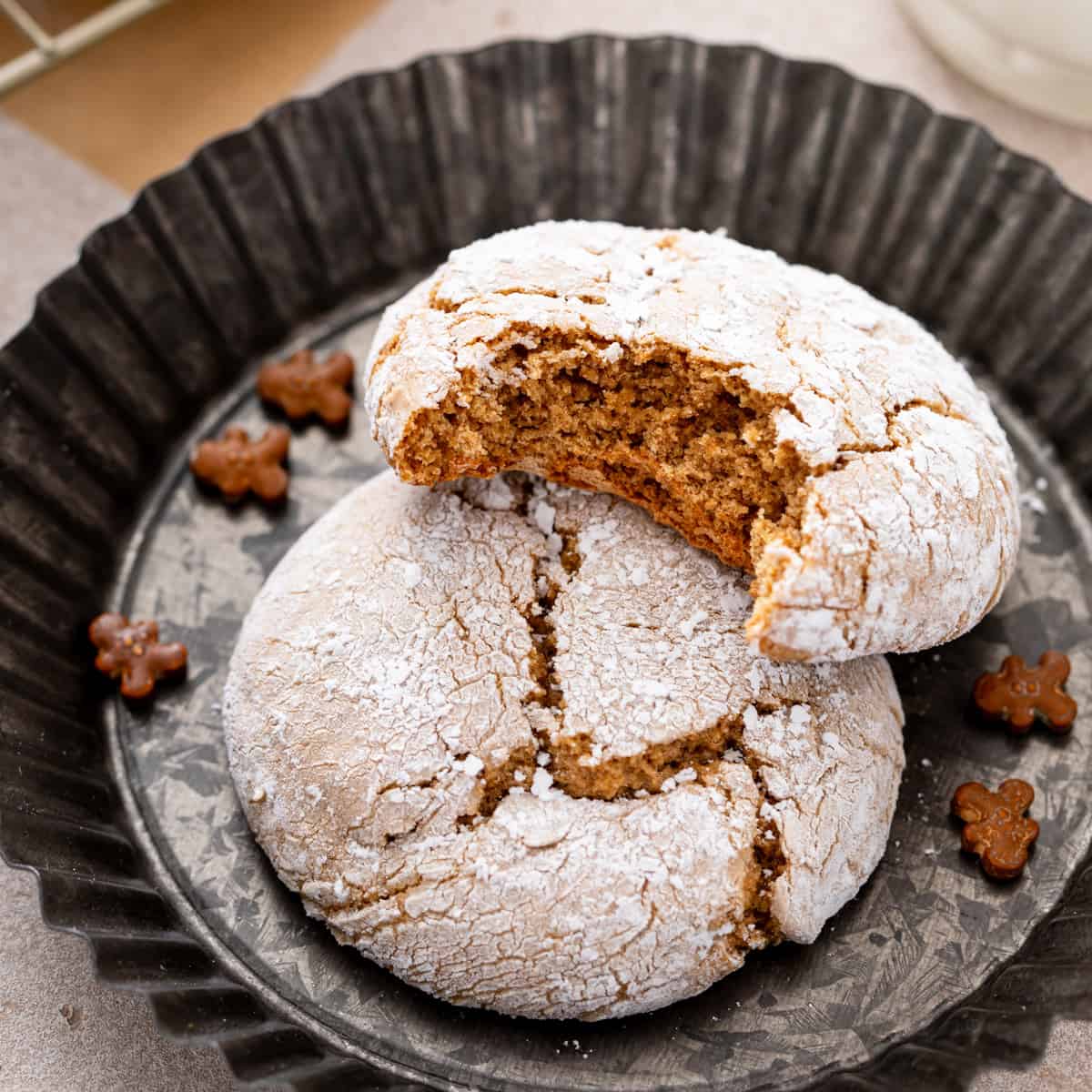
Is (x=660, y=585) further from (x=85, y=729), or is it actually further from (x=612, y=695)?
(x=85, y=729)

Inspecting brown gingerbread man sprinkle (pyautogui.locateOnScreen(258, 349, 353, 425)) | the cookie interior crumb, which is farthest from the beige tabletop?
the cookie interior crumb

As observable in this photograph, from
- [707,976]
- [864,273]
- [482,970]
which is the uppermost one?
[864,273]

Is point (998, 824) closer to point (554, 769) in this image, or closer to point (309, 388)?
point (554, 769)

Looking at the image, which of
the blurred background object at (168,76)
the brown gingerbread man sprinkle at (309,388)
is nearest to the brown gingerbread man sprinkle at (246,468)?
the brown gingerbread man sprinkle at (309,388)

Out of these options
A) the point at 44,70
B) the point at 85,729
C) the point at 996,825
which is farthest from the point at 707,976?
the point at 44,70

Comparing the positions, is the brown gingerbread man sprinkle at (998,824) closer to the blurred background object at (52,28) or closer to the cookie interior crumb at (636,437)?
the cookie interior crumb at (636,437)
